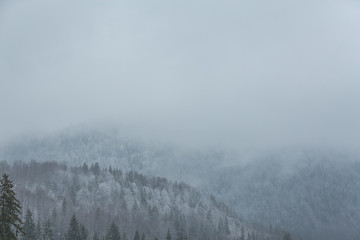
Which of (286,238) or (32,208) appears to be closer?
(286,238)

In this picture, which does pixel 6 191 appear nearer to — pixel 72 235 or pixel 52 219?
pixel 72 235

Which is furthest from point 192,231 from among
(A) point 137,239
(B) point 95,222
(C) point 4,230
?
(C) point 4,230

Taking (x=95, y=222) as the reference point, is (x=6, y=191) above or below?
above

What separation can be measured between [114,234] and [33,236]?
69.4 ft

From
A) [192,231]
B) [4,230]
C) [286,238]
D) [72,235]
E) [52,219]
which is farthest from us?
[192,231]

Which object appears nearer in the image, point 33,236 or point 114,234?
point 33,236

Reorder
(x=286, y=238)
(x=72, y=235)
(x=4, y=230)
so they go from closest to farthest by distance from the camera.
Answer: (x=4, y=230) → (x=72, y=235) → (x=286, y=238)

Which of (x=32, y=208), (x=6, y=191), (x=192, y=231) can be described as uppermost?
(x=6, y=191)

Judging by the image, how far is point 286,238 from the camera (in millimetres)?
124500

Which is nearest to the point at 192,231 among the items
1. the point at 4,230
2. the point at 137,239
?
the point at 137,239

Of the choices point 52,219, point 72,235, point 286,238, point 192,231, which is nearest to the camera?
point 72,235

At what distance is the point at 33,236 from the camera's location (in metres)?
115

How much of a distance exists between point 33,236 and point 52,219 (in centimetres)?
6685

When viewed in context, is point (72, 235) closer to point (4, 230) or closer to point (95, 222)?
point (4, 230)
